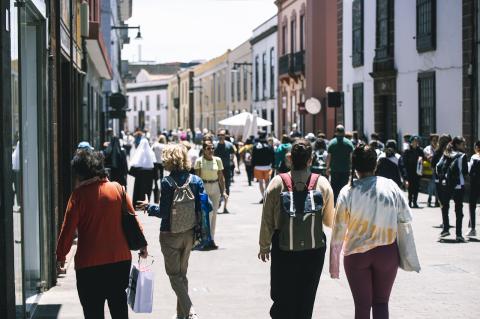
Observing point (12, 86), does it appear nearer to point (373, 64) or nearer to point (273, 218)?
point (273, 218)

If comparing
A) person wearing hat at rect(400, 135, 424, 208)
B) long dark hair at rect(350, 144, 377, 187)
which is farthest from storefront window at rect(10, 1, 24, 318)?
person wearing hat at rect(400, 135, 424, 208)

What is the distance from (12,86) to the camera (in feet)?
23.9

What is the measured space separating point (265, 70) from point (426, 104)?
98.4 ft

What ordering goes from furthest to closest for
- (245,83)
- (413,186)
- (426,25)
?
(245,83), (426,25), (413,186)

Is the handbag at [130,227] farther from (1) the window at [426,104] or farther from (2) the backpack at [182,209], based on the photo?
(1) the window at [426,104]

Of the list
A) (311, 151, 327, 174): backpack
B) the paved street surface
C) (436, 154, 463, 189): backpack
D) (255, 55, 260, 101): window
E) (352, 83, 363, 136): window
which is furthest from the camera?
(255, 55, 260, 101): window

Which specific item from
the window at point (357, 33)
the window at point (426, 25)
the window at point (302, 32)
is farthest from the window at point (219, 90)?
the window at point (426, 25)

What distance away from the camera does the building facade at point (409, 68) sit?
23344mm

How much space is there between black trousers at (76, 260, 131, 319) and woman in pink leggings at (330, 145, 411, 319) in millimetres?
1602

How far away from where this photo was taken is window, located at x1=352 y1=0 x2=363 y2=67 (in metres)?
32.4

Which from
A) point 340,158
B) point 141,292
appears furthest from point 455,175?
point 141,292

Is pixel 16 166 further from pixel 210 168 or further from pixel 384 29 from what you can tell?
pixel 384 29

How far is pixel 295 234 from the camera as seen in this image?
23.7ft

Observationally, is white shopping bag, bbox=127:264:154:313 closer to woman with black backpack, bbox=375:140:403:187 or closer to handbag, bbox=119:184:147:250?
handbag, bbox=119:184:147:250
